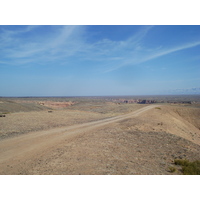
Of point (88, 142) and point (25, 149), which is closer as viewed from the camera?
point (25, 149)

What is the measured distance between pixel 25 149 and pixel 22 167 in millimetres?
3260

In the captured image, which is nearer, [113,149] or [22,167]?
[22,167]

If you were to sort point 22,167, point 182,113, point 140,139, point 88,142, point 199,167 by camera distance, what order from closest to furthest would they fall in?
point 22,167 < point 199,167 < point 88,142 < point 140,139 < point 182,113

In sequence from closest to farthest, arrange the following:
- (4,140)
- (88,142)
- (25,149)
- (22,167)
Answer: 1. (22,167)
2. (25,149)
3. (88,142)
4. (4,140)

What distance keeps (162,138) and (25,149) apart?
11.3 metres

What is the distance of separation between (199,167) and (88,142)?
22.8 ft

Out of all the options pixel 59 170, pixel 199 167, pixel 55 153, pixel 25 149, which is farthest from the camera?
pixel 25 149

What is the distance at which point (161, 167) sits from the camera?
8.36 m

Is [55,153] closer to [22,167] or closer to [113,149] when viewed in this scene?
[22,167]

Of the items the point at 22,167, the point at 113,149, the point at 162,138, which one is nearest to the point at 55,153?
the point at 22,167

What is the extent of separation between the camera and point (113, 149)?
1079 centimetres


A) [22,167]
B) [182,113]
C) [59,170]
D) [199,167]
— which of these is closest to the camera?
[59,170]

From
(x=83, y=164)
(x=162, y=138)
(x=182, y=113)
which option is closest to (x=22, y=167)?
(x=83, y=164)

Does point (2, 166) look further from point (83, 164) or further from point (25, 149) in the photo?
point (83, 164)
